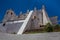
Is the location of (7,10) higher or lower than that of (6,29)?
higher

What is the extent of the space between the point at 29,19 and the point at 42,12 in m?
6.45

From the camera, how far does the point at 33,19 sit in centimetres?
1898

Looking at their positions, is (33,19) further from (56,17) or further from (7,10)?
(56,17)

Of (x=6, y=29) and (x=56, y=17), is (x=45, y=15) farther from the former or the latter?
(x=6, y=29)

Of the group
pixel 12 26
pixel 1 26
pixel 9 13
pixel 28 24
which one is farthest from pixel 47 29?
pixel 9 13

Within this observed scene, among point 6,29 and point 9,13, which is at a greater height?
point 9,13

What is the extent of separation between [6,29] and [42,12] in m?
7.84

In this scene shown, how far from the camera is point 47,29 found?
14.6 metres

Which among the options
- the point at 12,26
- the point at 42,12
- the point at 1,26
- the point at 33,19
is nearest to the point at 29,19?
the point at 33,19

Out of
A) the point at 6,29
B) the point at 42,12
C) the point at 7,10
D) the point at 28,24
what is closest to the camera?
the point at 28,24

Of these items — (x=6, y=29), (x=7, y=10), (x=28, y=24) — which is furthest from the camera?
(x=7, y=10)

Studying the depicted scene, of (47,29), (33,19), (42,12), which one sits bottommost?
(47,29)

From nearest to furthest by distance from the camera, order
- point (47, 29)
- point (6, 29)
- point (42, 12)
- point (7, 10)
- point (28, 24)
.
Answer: point (47, 29)
point (28, 24)
point (6, 29)
point (7, 10)
point (42, 12)

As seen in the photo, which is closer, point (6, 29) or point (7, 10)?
point (6, 29)
